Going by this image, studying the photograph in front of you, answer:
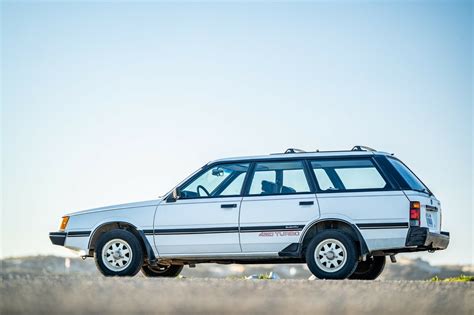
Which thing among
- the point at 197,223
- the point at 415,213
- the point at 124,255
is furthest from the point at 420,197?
the point at 124,255

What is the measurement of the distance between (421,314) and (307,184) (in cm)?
453

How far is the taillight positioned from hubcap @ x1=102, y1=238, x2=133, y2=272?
3829 mm

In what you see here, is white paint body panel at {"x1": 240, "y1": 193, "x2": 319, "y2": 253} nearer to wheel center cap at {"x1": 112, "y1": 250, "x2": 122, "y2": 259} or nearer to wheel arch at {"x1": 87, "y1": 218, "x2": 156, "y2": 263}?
wheel arch at {"x1": 87, "y1": 218, "x2": 156, "y2": 263}

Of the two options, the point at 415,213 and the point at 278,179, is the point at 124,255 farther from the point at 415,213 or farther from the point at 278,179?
the point at 415,213

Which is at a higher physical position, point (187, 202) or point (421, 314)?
point (187, 202)

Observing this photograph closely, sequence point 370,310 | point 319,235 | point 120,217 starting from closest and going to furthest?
point 370,310 → point 319,235 → point 120,217

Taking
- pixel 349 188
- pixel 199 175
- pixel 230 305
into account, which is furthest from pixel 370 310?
pixel 199 175

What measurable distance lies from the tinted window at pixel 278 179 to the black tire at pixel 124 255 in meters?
1.74

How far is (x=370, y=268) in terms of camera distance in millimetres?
14852

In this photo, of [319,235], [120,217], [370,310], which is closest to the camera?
[370,310]

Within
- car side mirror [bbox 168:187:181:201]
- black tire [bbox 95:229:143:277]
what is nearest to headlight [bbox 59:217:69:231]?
black tire [bbox 95:229:143:277]

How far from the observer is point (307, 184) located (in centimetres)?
1380

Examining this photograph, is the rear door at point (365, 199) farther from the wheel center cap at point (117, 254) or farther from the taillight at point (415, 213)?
the wheel center cap at point (117, 254)

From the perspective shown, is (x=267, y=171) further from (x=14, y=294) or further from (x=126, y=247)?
(x=14, y=294)
